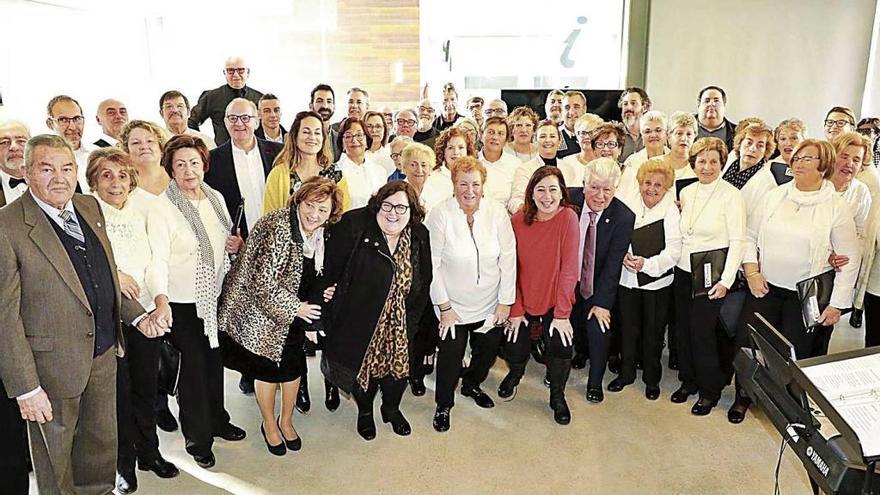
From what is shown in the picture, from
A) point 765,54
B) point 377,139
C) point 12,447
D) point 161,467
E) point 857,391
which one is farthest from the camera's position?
point 765,54

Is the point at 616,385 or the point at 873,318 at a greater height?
the point at 873,318

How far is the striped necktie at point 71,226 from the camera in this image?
236cm

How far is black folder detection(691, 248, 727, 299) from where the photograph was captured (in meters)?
3.58

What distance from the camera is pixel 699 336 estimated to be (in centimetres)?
372

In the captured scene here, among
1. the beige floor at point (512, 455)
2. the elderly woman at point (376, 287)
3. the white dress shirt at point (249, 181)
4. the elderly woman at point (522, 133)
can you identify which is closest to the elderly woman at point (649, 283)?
the beige floor at point (512, 455)

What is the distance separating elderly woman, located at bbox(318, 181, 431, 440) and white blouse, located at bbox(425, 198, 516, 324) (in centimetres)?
10

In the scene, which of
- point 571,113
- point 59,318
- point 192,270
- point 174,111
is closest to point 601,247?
point 571,113

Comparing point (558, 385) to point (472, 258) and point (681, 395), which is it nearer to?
point (681, 395)

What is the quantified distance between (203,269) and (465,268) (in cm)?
130

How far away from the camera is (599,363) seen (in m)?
3.89

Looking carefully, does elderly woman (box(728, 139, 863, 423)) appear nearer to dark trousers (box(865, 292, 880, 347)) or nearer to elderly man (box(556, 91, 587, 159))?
dark trousers (box(865, 292, 880, 347))

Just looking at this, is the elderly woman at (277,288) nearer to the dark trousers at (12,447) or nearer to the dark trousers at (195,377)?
the dark trousers at (195,377)

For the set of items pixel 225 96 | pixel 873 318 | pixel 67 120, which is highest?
pixel 225 96

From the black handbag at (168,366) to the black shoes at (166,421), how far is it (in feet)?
1.72
